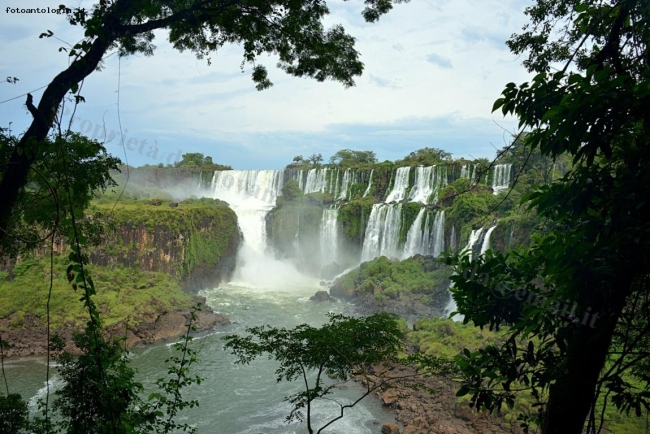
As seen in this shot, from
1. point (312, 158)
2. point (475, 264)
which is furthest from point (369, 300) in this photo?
point (312, 158)

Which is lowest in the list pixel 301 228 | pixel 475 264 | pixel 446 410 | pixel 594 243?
pixel 446 410

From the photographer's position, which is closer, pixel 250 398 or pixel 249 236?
pixel 250 398

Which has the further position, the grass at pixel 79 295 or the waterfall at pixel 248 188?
the waterfall at pixel 248 188

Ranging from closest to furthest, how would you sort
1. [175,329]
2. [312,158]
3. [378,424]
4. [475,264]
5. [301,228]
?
[475,264] → [378,424] → [175,329] → [301,228] → [312,158]

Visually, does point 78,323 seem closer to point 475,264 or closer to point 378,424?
point 378,424

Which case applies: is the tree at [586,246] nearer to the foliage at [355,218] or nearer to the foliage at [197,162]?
the foliage at [355,218]

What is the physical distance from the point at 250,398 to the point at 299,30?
10.3m

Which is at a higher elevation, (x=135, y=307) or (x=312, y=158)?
(x=312, y=158)

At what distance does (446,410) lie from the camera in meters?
11.1

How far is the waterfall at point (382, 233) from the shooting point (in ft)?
88.0

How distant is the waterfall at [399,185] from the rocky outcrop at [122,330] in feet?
51.6

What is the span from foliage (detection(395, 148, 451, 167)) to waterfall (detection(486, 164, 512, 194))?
5.03 meters

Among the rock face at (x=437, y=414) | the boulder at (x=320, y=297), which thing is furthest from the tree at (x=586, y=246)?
the boulder at (x=320, y=297)

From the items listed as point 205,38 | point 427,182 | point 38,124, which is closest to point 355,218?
point 427,182
